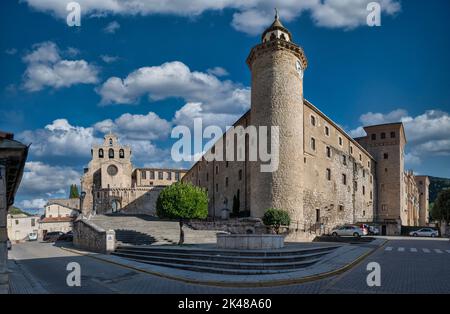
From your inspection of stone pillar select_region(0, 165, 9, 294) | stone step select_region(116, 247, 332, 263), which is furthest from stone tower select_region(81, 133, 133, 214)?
stone pillar select_region(0, 165, 9, 294)

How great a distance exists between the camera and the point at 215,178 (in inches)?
1917

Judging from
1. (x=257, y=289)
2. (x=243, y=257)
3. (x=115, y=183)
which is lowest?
(x=257, y=289)

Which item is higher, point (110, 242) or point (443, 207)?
point (443, 207)

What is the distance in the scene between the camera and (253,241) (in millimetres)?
16719

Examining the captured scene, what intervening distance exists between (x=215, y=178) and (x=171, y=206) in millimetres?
24703

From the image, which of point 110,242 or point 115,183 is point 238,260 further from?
point 115,183

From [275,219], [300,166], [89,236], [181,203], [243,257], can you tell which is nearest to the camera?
[243,257]

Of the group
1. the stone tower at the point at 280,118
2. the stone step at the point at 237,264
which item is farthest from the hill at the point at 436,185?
the stone step at the point at 237,264

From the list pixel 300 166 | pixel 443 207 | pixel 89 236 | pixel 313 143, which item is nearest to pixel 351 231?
pixel 300 166

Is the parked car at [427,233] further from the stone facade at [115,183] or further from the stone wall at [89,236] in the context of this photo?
the stone facade at [115,183]

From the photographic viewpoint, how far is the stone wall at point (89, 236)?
75.9 feet

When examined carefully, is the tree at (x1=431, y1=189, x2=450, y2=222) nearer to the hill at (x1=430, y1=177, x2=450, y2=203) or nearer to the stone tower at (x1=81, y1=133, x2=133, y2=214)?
the stone tower at (x1=81, y1=133, x2=133, y2=214)

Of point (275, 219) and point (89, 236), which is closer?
point (89, 236)

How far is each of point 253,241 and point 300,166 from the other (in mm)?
18465
